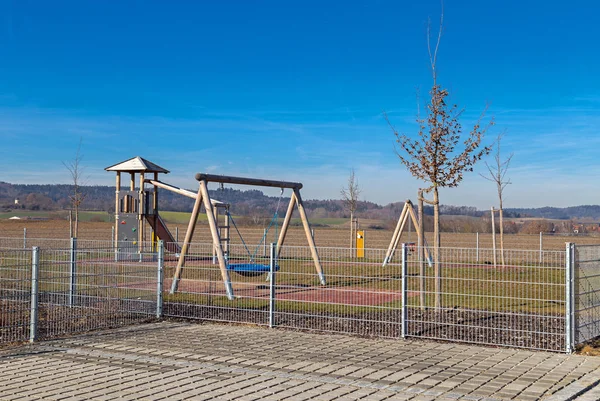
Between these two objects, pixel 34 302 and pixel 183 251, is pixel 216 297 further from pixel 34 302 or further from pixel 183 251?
pixel 34 302

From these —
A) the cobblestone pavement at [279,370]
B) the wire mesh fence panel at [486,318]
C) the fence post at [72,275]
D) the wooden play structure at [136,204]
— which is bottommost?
the cobblestone pavement at [279,370]

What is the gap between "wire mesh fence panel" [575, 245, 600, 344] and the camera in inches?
337

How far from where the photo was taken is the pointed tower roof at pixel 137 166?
24.3 metres

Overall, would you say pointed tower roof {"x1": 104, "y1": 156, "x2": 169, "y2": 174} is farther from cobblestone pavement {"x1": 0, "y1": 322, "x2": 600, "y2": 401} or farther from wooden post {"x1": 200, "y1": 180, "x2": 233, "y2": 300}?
cobblestone pavement {"x1": 0, "y1": 322, "x2": 600, "y2": 401}

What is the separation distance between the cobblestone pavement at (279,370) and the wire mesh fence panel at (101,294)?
3.65 feet

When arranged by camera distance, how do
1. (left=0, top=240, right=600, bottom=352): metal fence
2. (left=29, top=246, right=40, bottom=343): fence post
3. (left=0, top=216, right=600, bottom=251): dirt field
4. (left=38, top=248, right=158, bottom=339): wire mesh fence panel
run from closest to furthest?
(left=0, top=240, right=600, bottom=352): metal fence, (left=29, top=246, right=40, bottom=343): fence post, (left=38, top=248, right=158, bottom=339): wire mesh fence panel, (left=0, top=216, right=600, bottom=251): dirt field

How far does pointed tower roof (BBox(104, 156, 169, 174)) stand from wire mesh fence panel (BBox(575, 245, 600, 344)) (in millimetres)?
17903

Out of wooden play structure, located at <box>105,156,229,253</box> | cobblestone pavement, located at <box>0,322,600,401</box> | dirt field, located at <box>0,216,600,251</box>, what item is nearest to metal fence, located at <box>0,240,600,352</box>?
cobblestone pavement, located at <box>0,322,600,401</box>

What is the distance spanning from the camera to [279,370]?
7.46m

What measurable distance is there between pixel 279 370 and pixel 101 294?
4.66m

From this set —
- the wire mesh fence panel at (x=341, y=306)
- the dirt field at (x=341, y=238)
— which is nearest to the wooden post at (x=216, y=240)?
the wire mesh fence panel at (x=341, y=306)

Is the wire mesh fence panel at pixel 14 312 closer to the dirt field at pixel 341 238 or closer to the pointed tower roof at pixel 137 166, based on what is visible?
the pointed tower roof at pixel 137 166

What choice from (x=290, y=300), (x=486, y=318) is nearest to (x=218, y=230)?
(x=290, y=300)

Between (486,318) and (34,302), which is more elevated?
(34,302)
